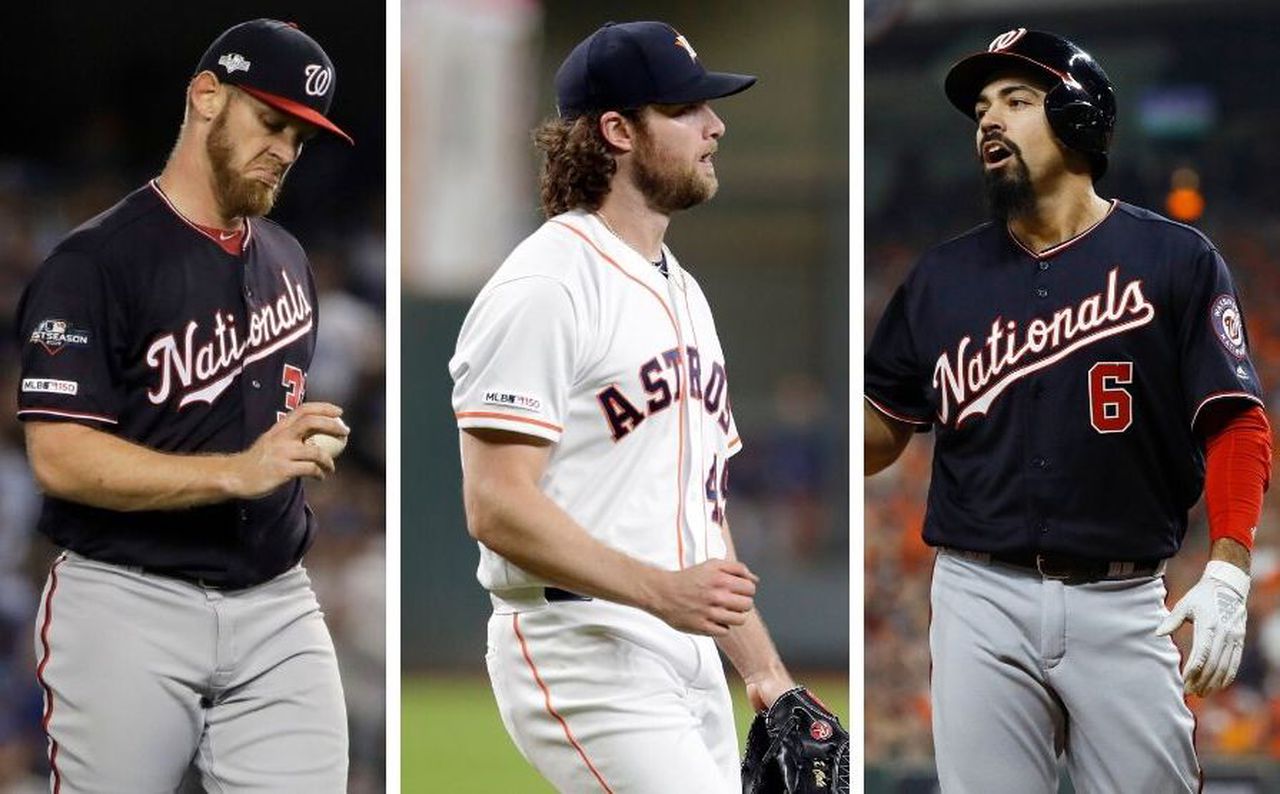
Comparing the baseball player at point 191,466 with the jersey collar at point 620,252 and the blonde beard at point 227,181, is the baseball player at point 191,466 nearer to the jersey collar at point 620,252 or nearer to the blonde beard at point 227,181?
the blonde beard at point 227,181

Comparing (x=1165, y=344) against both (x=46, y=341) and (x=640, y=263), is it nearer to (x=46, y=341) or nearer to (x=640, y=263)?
(x=640, y=263)

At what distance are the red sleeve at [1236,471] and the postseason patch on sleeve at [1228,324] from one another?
4.2 inches

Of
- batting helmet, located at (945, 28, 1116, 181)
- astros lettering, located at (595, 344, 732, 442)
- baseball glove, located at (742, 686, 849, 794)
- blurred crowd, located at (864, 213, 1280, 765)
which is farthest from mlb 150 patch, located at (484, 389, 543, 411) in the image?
blurred crowd, located at (864, 213, 1280, 765)

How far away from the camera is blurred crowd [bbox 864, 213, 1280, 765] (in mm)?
6484

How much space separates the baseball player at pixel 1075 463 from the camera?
285 cm

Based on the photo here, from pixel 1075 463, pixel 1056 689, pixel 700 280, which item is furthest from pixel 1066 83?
pixel 700 280

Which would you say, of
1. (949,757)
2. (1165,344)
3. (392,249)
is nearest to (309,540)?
(392,249)

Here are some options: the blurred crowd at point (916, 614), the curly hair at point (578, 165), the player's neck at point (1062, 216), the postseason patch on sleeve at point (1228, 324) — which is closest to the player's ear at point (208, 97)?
the curly hair at point (578, 165)

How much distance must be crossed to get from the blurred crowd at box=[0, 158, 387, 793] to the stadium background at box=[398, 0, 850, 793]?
138 centimetres

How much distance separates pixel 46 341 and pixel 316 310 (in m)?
0.54

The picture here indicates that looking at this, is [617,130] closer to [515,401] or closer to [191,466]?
[515,401]

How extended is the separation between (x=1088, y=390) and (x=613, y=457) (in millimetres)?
935

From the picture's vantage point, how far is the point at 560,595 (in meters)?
2.38

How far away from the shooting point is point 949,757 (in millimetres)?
2949
